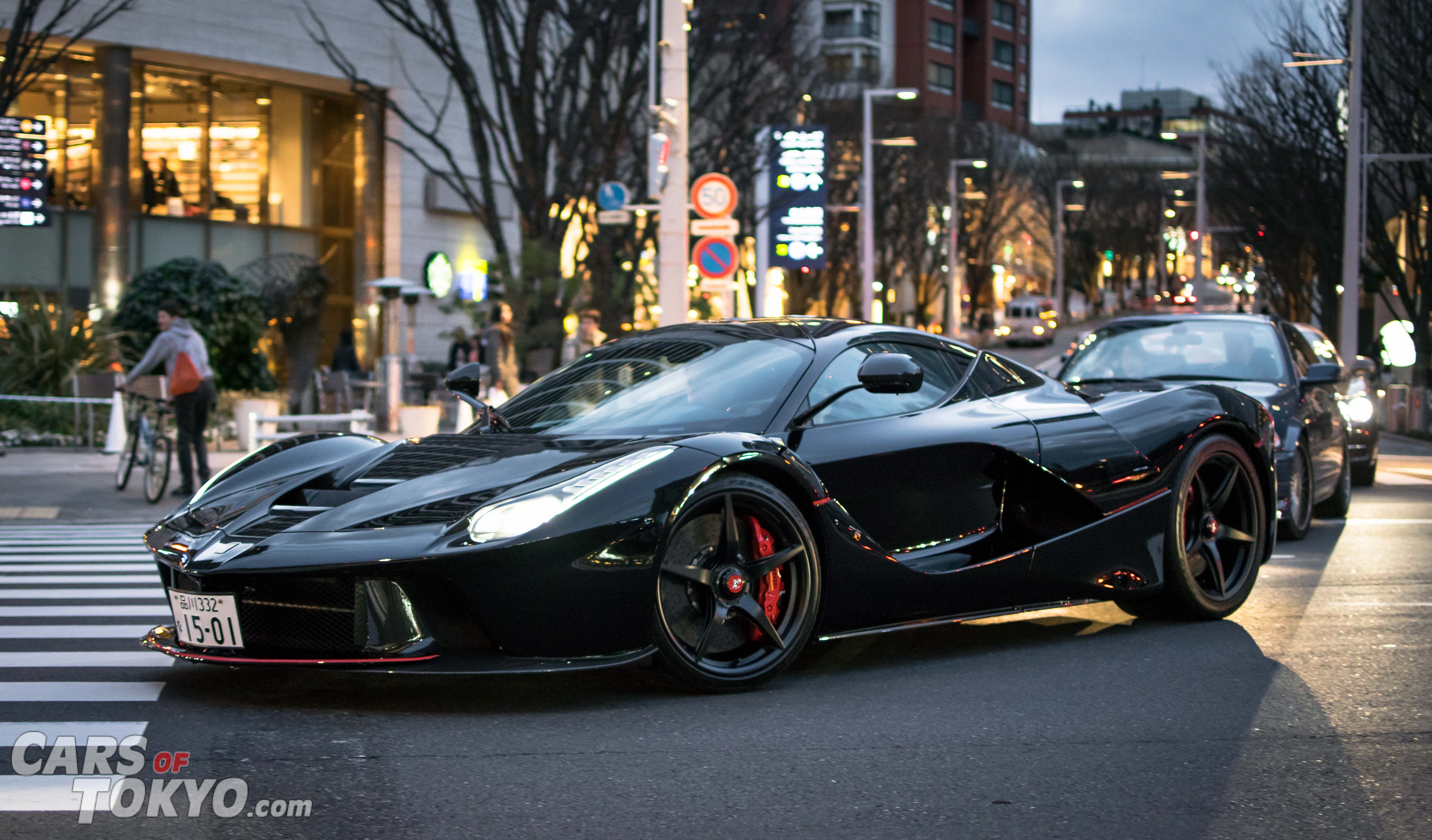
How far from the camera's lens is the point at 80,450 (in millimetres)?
19250

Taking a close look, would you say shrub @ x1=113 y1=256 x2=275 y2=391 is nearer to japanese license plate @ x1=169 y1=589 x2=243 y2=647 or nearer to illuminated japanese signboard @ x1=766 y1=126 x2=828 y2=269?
illuminated japanese signboard @ x1=766 y1=126 x2=828 y2=269

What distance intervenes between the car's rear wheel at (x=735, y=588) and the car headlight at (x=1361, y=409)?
33.9 feet

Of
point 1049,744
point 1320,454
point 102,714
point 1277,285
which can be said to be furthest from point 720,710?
point 1277,285

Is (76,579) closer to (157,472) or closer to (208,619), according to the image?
(208,619)

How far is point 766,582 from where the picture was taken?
5.17 meters

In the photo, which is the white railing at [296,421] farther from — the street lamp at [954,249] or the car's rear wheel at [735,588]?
the street lamp at [954,249]

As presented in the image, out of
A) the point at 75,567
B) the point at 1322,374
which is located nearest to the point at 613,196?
the point at 1322,374

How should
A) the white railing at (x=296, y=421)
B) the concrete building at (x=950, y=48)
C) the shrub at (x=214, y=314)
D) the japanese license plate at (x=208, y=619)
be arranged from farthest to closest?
the concrete building at (x=950, y=48) < the shrub at (x=214, y=314) < the white railing at (x=296, y=421) < the japanese license plate at (x=208, y=619)

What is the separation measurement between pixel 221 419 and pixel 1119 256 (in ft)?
258

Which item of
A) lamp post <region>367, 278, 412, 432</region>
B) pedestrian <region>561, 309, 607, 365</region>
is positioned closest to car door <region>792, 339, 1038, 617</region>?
pedestrian <region>561, 309, 607, 365</region>

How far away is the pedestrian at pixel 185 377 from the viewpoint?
43.7 feet

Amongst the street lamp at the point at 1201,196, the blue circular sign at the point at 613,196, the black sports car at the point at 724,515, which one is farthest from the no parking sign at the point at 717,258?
the street lamp at the point at 1201,196

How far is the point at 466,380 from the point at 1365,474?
10.7 metres

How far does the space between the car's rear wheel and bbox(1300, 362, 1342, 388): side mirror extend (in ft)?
19.2
